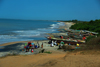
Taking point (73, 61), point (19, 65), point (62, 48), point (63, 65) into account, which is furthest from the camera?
point (62, 48)

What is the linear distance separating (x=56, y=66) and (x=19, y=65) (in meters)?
2.56

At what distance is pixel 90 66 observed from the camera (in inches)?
229

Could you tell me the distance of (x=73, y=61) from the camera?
665cm

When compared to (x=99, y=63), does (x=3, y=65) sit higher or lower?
lower

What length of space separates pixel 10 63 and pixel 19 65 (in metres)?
0.87

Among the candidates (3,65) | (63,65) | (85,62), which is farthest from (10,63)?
(85,62)

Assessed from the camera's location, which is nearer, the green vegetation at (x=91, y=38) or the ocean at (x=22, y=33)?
the green vegetation at (x=91, y=38)

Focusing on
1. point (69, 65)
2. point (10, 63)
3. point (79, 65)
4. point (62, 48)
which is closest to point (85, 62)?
point (79, 65)

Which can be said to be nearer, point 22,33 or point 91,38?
point 91,38

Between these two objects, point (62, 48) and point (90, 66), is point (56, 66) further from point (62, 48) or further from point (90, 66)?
point (62, 48)

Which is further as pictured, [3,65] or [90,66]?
[3,65]

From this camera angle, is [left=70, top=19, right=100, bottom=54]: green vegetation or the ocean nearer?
[left=70, top=19, right=100, bottom=54]: green vegetation

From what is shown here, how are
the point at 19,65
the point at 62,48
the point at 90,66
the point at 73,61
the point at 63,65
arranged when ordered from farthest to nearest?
the point at 62,48 < the point at 19,65 < the point at 73,61 < the point at 63,65 < the point at 90,66

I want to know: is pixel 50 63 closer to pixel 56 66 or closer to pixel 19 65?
pixel 56 66
